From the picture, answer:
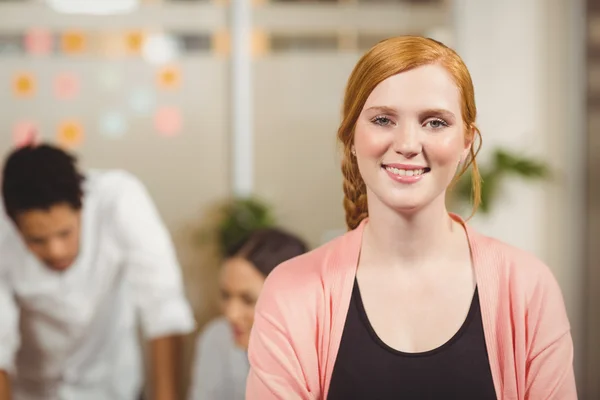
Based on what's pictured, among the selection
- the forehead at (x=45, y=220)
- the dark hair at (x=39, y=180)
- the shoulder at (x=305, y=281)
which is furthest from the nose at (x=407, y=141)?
the forehead at (x=45, y=220)

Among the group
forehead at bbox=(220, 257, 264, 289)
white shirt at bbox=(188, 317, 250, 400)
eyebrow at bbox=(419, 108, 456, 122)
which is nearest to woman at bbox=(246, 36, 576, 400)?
eyebrow at bbox=(419, 108, 456, 122)

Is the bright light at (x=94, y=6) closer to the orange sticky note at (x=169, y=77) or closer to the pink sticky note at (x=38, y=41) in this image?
the pink sticky note at (x=38, y=41)

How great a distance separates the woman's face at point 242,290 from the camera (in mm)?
1760

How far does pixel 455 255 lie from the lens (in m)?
0.89

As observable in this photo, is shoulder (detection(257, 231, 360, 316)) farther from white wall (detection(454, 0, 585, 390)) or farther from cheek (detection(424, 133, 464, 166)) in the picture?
white wall (detection(454, 0, 585, 390))

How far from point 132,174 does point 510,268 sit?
293 centimetres

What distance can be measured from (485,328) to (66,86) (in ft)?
10.00

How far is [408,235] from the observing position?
88 centimetres

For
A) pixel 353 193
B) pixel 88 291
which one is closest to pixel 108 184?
pixel 88 291

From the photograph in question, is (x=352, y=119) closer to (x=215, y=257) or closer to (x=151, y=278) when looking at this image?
(x=151, y=278)

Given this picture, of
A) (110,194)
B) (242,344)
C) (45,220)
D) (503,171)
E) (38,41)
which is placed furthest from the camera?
(503,171)

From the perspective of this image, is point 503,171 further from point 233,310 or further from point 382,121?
point 382,121

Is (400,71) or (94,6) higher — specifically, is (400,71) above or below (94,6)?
below

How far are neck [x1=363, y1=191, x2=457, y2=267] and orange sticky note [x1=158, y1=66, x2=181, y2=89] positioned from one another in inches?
112
